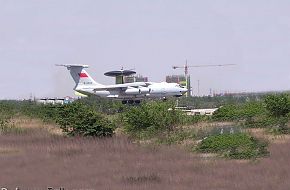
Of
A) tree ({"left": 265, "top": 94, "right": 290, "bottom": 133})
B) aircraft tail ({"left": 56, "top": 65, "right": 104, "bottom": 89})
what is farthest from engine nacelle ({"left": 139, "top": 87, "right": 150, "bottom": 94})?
tree ({"left": 265, "top": 94, "right": 290, "bottom": 133})

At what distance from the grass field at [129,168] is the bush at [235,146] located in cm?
50

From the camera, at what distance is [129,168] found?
1429 cm

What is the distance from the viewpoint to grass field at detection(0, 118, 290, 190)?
470 inches

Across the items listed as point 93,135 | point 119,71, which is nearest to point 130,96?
point 119,71

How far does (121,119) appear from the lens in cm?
2953

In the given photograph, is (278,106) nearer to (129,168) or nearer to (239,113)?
(239,113)

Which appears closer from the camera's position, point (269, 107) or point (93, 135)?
point (93, 135)

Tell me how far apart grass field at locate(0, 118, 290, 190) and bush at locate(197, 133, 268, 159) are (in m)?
0.50

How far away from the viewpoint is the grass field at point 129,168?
11.9 m

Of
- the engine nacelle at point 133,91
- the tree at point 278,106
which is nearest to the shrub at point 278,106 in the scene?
the tree at point 278,106

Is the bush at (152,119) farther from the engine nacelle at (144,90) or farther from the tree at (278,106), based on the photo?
the engine nacelle at (144,90)

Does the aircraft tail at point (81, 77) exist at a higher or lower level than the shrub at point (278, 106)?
higher

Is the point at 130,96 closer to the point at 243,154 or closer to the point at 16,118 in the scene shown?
the point at 16,118

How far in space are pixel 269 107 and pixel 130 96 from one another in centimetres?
3061
